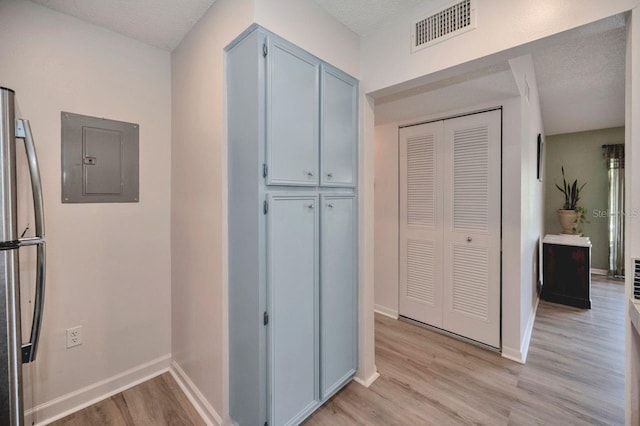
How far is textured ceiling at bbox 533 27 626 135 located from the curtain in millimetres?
489

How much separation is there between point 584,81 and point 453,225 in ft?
7.45

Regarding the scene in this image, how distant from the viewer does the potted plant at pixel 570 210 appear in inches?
169

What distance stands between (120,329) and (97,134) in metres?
1.35

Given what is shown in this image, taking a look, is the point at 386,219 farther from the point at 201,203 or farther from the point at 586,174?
the point at 586,174

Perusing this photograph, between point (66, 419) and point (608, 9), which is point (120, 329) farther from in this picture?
point (608, 9)

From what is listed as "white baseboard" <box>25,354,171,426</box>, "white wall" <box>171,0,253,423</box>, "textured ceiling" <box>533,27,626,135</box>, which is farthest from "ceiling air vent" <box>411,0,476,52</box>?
"white baseboard" <box>25,354,171,426</box>

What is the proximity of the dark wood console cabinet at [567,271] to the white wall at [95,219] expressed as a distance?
14.6 ft

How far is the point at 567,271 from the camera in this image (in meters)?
3.47

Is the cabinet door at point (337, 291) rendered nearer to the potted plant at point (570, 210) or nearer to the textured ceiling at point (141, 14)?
the textured ceiling at point (141, 14)

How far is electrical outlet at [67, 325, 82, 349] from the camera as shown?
5.68 ft

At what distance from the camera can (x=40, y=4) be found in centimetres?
160

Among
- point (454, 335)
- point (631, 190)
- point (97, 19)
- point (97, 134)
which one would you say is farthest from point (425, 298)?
point (97, 19)

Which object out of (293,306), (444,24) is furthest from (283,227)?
(444,24)

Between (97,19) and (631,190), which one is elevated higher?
(97,19)
